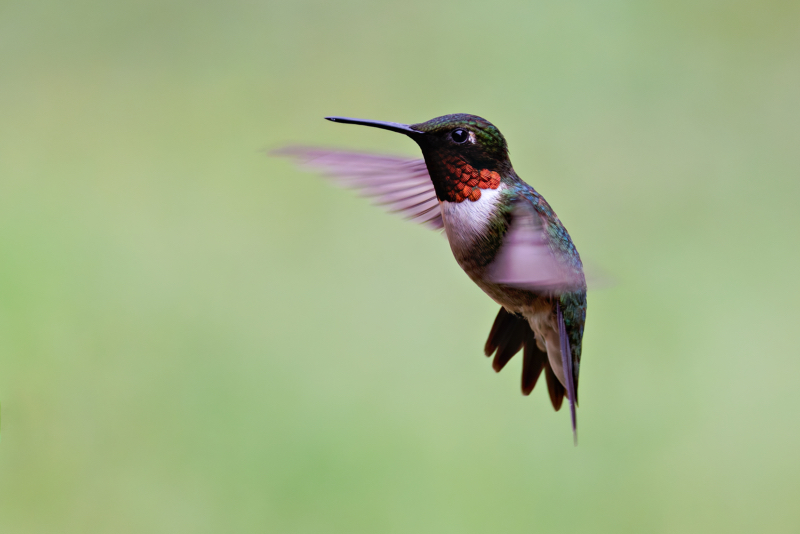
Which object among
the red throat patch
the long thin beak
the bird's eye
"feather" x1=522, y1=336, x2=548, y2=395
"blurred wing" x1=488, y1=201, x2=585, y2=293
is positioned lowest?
"feather" x1=522, y1=336, x2=548, y2=395

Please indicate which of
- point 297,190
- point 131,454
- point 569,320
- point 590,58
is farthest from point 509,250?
point 590,58

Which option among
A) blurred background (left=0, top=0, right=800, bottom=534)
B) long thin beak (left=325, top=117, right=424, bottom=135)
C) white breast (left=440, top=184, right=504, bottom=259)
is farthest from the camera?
blurred background (left=0, top=0, right=800, bottom=534)

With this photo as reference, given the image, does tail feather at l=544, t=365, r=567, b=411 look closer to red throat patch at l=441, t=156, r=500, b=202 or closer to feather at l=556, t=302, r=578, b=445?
feather at l=556, t=302, r=578, b=445

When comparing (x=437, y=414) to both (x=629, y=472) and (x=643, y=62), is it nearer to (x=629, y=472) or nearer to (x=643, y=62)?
(x=629, y=472)

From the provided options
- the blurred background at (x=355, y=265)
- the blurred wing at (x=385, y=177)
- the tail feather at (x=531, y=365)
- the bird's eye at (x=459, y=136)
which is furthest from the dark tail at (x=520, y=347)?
the blurred background at (x=355, y=265)

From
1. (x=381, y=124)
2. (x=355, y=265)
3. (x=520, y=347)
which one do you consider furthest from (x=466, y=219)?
(x=355, y=265)

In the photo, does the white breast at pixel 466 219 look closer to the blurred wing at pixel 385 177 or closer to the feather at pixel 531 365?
the blurred wing at pixel 385 177

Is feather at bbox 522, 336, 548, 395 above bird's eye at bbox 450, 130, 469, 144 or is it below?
below

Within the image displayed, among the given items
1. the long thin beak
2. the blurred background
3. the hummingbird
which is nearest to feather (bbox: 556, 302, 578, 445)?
the hummingbird
